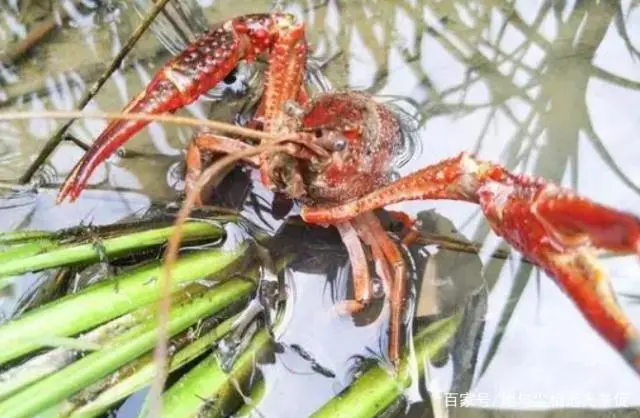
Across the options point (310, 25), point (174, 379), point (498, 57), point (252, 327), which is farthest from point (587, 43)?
point (174, 379)

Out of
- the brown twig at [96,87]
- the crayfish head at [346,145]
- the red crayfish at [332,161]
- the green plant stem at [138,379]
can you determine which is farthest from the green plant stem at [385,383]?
the brown twig at [96,87]

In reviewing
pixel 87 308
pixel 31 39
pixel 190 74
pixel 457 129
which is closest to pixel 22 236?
pixel 87 308

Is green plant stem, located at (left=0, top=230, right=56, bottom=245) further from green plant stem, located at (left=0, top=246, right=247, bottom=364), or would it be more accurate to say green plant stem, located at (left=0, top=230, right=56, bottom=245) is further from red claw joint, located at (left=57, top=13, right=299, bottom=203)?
green plant stem, located at (left=0, top=246, right=247, bottom=364)

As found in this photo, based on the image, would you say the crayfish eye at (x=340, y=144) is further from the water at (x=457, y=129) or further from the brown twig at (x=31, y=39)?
the brown twig at (x=31, y=39)

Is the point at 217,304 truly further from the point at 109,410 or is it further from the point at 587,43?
the point at 587,43

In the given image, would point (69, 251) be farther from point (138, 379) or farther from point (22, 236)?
point (138, 379)
